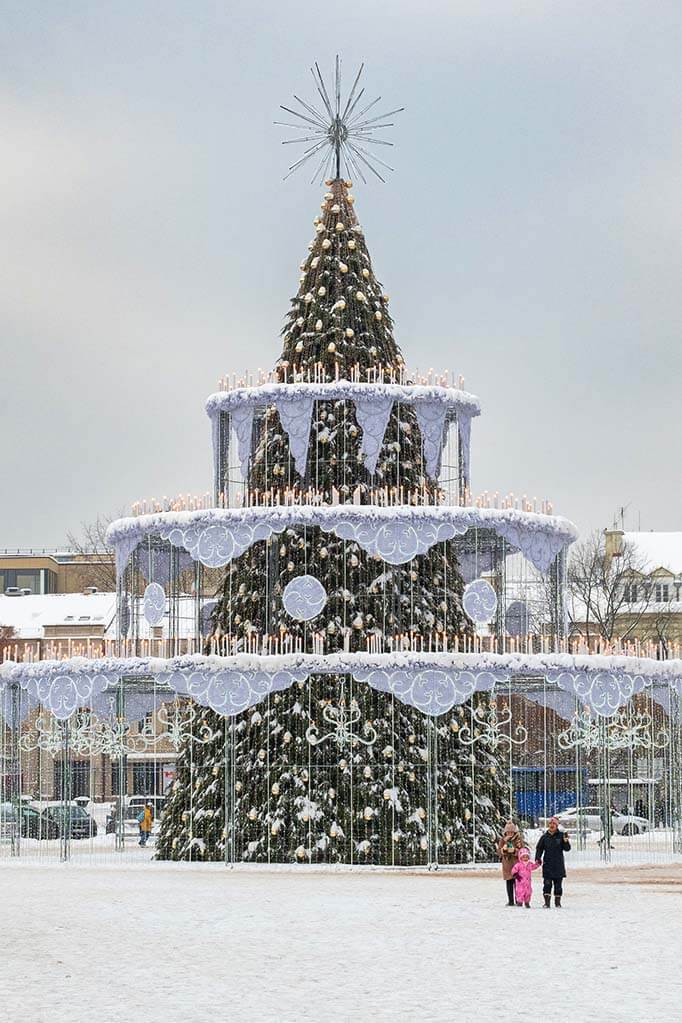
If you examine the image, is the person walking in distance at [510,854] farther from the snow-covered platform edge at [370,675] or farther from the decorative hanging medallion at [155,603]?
the decorative hanging medallion at [155,603]

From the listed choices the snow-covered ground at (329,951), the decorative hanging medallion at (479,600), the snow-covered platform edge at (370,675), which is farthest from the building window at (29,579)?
the snow-covered ground at (329,951)

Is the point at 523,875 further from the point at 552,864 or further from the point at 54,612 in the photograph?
the point at 54,612

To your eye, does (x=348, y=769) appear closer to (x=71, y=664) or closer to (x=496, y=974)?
(x=71, y=664)

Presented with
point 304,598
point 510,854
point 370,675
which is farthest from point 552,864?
point 304,598

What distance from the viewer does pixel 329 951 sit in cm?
2241

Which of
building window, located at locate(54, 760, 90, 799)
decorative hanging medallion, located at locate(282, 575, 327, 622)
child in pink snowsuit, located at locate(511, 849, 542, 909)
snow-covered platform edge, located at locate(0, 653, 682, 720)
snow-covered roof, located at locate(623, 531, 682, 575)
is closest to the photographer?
child in pink snowsuit, located at locate(511, 849, 542, 909)

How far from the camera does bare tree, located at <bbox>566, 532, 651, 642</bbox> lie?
71.3 metres

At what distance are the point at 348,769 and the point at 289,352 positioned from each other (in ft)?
30.8

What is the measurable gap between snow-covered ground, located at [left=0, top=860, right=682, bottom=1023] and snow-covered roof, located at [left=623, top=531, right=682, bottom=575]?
225 ft

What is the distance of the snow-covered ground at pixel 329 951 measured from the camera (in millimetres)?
17750

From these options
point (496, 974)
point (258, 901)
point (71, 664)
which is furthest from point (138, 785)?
point (496, 974)

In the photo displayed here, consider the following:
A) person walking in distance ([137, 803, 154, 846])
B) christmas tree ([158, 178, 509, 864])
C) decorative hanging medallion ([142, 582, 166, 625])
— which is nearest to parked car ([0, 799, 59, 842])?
person walking in distance ([137, 803, 154, 846])

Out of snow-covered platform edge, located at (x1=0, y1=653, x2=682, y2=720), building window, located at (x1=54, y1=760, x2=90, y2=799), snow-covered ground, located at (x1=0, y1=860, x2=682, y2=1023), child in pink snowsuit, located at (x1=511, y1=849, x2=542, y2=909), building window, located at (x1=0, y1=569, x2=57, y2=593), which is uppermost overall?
building window, located at (x1=0, y1=569, x2=57, y2=593)

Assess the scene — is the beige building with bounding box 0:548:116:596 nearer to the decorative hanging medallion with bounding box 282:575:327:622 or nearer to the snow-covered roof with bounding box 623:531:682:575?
the snow-covered roof with bounding box 623:531:682:575
